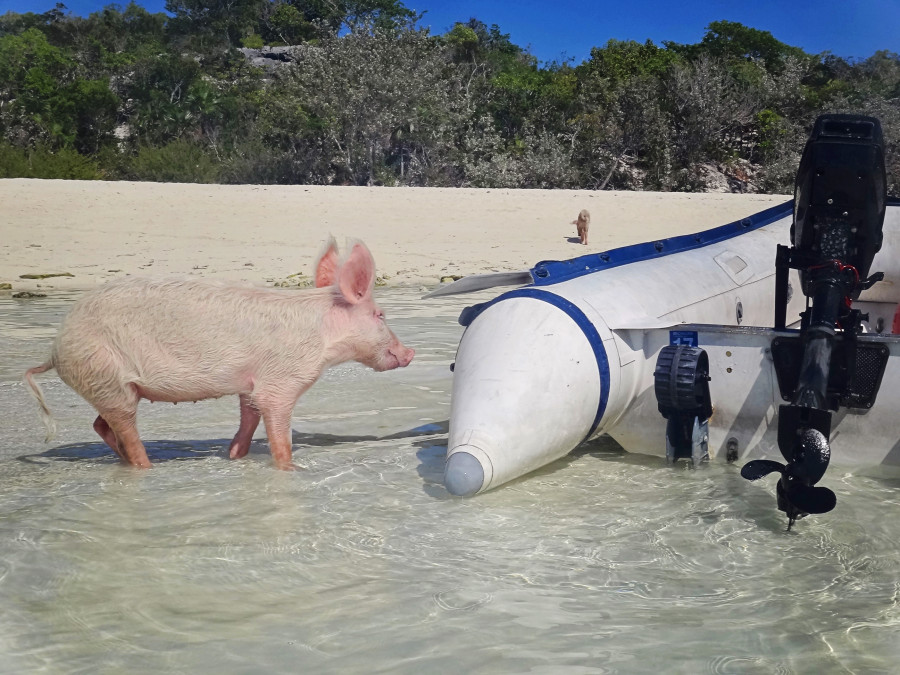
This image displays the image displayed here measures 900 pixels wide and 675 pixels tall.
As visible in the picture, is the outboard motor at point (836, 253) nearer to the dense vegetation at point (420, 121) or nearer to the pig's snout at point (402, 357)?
the pig's snout at point (402, 357)

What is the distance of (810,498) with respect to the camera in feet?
14.3

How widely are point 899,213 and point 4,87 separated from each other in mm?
36997

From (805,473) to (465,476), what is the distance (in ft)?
4.85

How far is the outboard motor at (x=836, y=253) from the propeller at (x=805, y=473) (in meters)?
0.28

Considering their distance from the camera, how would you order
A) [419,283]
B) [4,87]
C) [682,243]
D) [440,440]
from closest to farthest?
1. [440,440]
2. [682,243]
3. [419,283]
4. [4,87]

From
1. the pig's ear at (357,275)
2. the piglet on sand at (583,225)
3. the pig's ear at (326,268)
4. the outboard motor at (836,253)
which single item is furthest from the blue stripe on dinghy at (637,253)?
the piglet on sand at (583,225)

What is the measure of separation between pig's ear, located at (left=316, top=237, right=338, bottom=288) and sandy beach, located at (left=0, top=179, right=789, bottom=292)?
806 centimetres

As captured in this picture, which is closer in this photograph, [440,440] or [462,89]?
[440,440]

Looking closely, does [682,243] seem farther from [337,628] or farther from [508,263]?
[508,263]

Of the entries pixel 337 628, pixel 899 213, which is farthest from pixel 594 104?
pixel 337 628

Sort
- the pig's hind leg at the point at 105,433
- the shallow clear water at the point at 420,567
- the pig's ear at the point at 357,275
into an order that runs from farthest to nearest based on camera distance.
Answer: the pig's hind leg at the point at 105,433, the pig's ear at the point at 357,275, the shallow clear water at the point at 420,567

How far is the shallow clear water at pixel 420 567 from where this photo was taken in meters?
3.48

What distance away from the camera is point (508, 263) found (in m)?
17.1

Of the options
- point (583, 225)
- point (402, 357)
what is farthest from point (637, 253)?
point (583, 225)
